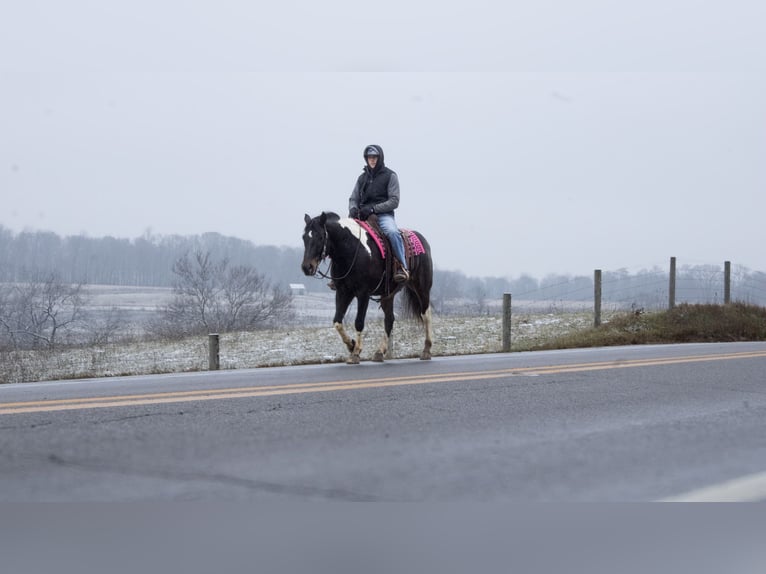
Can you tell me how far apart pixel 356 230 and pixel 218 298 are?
24.1 metres

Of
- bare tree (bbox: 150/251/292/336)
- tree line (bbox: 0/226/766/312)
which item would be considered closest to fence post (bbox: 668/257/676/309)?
tree line (bbox: 0/226/766/312)

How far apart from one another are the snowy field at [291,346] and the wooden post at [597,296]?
3.21 ft

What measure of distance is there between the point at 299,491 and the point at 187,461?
0.78 metres

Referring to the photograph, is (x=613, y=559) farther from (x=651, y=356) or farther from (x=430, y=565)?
(x=651, y=356)

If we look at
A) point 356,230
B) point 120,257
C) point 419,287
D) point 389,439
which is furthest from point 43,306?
point 389,439

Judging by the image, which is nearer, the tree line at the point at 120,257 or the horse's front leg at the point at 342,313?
the horse's front leg at the point at 342,313

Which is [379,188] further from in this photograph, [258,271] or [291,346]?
[258,271]

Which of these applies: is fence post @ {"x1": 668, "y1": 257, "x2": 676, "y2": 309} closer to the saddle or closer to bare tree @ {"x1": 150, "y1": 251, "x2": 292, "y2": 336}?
the saddle

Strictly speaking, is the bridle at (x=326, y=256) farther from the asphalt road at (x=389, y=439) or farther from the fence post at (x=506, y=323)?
the fence post at (x=506, y=323)

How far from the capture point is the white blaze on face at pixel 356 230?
431 inches

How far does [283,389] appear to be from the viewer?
23.2 feet

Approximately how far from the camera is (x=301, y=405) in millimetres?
6086

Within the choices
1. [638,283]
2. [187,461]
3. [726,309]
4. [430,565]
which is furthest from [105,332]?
[430,565]

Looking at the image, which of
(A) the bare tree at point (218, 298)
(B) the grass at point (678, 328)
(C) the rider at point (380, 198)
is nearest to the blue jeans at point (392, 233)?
(C) the rider at point (380, 198)
